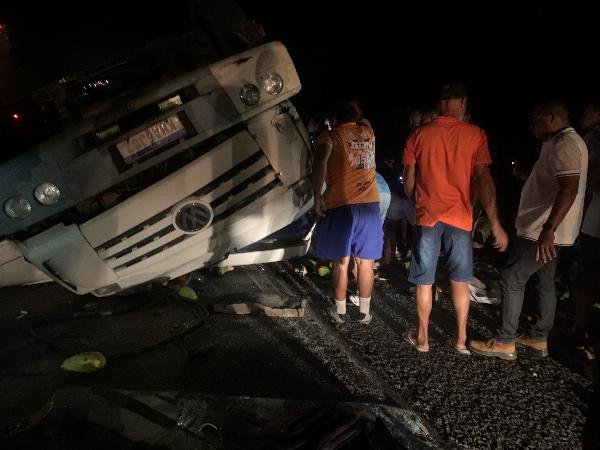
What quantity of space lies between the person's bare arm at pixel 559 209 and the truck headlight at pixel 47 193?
3.48m

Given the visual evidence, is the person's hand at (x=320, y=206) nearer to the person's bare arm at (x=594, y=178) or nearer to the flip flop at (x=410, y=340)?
the flip flop at (x=410, y=340)

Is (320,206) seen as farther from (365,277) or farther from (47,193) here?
(47,193)

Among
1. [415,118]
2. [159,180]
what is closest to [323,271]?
[415,118]

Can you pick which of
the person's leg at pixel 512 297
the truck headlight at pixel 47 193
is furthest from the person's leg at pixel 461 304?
the truck headlight at pixel 47 193

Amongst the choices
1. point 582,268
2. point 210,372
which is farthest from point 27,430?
point 582,268

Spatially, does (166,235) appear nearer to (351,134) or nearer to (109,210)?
(109,210)

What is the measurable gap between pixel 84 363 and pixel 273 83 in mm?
2532

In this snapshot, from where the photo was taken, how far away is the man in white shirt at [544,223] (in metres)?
2.75

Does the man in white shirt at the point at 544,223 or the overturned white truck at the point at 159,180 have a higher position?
the overturned white truck at the point at 159,180

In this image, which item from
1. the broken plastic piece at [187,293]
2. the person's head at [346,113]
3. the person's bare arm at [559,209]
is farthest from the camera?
the broken plastic piece at [187,293]

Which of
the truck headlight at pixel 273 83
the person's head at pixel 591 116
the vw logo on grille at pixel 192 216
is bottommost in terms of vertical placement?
the person's head at pixel 591 116

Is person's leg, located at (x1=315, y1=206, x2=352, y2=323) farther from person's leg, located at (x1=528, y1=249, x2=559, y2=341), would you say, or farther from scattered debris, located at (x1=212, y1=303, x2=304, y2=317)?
person's leg, located at (x1=528, y1=249, x2=559, y2=341)

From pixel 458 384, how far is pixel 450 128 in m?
1.89

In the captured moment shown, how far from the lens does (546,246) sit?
110 inches
